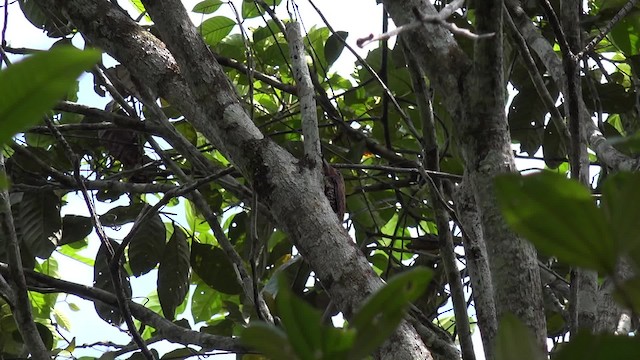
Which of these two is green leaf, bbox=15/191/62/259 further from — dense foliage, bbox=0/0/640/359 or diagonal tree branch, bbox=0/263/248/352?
diagonal tree branch, bbox=0/263/248/352

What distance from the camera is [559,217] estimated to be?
34 cm

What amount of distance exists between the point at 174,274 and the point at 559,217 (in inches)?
77.4

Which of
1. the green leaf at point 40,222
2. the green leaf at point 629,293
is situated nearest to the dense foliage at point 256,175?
the green leaf at point 40,222

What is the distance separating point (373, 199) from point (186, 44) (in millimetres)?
1256

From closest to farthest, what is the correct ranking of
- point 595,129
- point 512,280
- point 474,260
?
point 512,280
point 474,260
point 595,129

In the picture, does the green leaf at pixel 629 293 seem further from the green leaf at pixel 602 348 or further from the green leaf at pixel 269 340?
the green leaf at pixel 269 340

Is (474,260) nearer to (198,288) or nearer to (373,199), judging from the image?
(373,199)

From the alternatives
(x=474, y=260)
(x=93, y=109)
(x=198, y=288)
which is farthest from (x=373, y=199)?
(x=474, y=260)

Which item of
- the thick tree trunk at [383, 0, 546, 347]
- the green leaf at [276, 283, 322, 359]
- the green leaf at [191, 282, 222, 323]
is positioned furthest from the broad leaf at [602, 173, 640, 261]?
the green leaf at [191, 282, 222, 323]

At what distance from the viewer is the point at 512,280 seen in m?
0.86

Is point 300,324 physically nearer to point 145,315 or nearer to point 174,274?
point 145,315

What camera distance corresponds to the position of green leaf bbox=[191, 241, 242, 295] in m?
2.28

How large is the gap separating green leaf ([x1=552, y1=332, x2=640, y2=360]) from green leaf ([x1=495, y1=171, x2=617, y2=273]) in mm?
47

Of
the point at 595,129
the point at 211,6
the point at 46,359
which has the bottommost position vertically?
the point at 46,359
